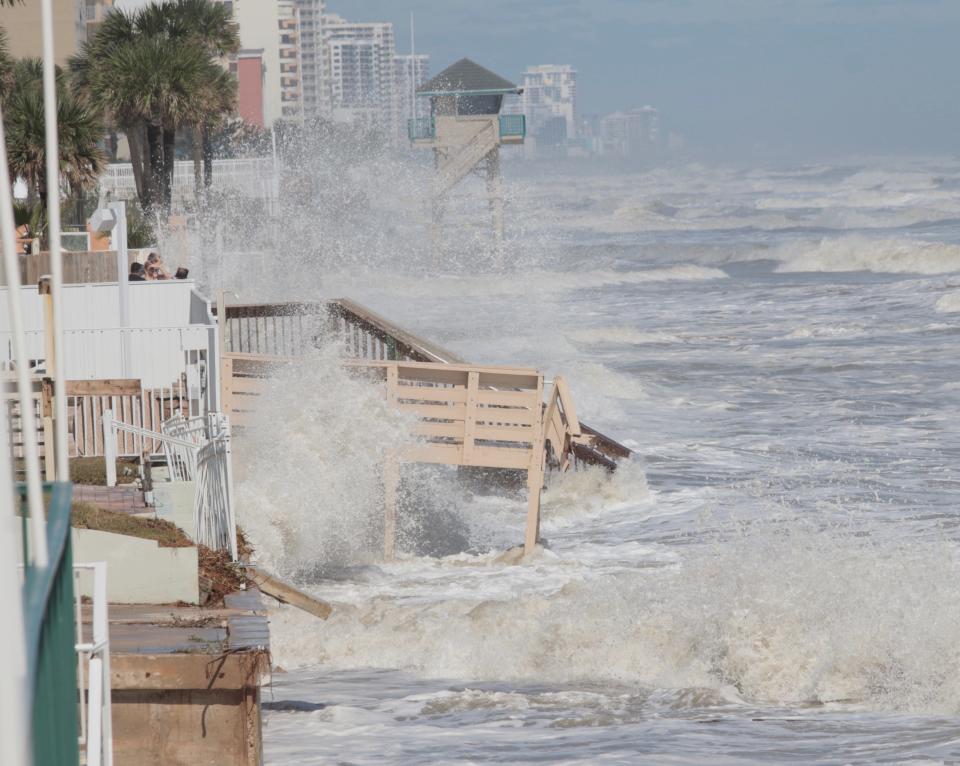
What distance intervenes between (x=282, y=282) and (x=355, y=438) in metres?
17.2

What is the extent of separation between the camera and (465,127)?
194 ft

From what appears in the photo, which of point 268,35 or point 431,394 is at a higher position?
point 268,35

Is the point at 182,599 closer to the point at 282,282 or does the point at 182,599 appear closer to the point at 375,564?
the point at 375,564

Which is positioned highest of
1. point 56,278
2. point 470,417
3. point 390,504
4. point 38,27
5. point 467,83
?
point 38,27

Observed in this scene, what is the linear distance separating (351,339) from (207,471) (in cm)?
962

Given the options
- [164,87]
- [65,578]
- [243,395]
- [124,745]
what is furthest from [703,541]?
[164,87]

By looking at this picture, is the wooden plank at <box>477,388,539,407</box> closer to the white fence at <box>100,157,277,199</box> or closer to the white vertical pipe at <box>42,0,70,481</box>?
the white vertical pipe at <box>42,0,70,481</box>

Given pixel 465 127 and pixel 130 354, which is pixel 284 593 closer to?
pixel 130 354

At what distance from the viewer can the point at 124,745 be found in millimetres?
7664

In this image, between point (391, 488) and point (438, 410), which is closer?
point (438, 410)

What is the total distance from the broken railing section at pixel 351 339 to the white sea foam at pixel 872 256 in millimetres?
39587

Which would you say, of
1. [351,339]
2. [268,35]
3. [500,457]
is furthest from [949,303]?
[268,35]

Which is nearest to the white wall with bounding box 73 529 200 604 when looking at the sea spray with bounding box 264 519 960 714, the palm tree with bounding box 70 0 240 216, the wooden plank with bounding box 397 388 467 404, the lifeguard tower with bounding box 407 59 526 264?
the sea spray with bounding box 264 519 960 714

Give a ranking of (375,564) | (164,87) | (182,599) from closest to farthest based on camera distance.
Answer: (182,599), (375,564), (164,87)
